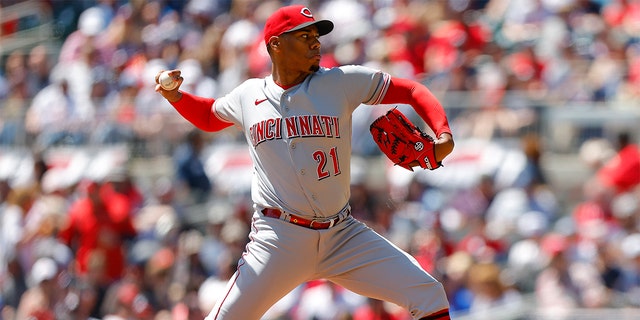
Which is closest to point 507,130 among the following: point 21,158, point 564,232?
point 564,232

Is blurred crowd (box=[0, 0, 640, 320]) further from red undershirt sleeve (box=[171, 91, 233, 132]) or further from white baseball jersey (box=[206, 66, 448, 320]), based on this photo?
red undershirt sleeve (box=[171, 91, 233, 132])

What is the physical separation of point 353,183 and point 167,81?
4.78 metres

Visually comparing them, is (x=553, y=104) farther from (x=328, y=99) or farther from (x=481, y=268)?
(x=328, y=99)

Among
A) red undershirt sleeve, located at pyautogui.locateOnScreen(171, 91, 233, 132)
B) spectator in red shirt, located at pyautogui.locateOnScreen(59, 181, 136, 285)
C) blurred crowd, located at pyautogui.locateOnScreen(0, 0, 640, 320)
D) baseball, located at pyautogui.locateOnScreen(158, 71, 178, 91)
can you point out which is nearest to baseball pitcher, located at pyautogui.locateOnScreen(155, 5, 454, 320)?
red undershirt sleeve, located at pyautogui.locateOnScreen(171, 91, 233, 132)

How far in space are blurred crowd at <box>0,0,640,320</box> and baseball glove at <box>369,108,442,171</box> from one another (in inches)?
122

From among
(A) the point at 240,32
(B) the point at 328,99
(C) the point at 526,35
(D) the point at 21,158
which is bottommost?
(D) the point at 21,158

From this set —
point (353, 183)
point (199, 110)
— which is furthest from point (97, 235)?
point (199, 110)

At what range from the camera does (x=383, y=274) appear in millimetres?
5746

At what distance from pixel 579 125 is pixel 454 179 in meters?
1.26

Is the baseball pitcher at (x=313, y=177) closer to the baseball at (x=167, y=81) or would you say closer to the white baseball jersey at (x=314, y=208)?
the white baseball jersey at (x=314, y=208)

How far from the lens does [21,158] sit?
13102 mm

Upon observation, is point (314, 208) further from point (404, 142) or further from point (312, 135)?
point (404, 142)

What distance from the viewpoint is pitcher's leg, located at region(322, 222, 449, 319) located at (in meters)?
5.70

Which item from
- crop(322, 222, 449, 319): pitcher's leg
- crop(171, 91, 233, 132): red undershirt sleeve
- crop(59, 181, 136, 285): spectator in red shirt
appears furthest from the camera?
crop(59, 181, 136, 285): spectator in red shirt
